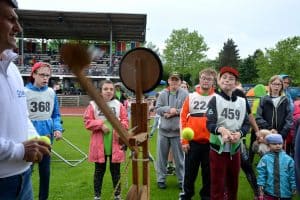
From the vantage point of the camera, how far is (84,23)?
34188mm

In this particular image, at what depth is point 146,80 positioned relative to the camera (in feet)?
7.97

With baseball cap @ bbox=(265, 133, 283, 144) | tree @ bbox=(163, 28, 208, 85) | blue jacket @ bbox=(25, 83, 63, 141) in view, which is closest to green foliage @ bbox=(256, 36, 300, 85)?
tree @ bbox=(163, 28, 208, 85)

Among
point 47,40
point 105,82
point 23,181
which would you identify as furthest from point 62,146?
point 47,40

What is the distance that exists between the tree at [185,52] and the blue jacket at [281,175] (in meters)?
58.0

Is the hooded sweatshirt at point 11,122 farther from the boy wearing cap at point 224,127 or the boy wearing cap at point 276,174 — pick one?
the boy wearing cap at point 276,174

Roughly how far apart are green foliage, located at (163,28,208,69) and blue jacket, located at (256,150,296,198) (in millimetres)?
59162

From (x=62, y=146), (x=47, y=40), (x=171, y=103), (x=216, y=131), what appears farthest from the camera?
(x=47, y=40)

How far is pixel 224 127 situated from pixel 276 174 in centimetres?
92

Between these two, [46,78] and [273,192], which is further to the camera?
[46,78]

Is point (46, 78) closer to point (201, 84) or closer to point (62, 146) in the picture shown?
point (201, 84)

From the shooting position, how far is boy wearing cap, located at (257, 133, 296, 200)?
4.84m

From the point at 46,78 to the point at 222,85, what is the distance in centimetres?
237

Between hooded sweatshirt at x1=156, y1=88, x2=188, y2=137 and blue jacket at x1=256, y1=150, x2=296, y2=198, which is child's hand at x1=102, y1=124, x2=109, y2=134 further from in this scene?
blue jacket at x1=256, y1=150, x2=296, y2=198

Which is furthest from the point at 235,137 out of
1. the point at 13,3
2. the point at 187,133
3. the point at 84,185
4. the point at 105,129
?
the point at 84,185
